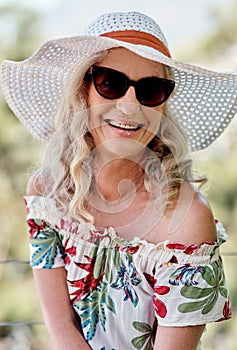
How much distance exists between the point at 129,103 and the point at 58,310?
16.1 inches

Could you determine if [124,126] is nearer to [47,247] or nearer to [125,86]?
[125,86]

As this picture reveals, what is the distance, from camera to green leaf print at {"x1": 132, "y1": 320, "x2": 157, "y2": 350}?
115 centimetres

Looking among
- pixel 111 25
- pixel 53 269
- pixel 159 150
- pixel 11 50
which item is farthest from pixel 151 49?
pixel 11 50

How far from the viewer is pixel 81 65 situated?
1.13m

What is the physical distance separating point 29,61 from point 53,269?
1.26ft

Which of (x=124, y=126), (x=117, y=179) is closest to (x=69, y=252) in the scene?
→ (x=117, y=179)

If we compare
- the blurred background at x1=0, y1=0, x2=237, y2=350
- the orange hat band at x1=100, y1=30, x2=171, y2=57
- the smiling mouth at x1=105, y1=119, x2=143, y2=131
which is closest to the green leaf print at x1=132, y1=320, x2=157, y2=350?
the smiling mouth at x1=105, y1=119, x2=143, y2=131

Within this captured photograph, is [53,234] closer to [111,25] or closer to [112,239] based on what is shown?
[112,239]

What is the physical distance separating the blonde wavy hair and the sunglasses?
0.16ft

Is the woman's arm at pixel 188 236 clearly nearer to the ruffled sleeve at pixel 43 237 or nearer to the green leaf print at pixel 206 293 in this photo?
the green leaf print at pixel 206 293

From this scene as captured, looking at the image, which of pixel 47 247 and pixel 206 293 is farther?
pixel 47 247

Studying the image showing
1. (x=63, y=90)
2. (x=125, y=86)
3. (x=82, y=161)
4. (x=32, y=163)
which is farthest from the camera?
(x=32, y=163)

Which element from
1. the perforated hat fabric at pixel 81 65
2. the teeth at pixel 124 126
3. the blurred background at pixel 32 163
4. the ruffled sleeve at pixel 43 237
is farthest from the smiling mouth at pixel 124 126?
the blurred background at pixel 32 163

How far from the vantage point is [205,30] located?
6.37 meters
